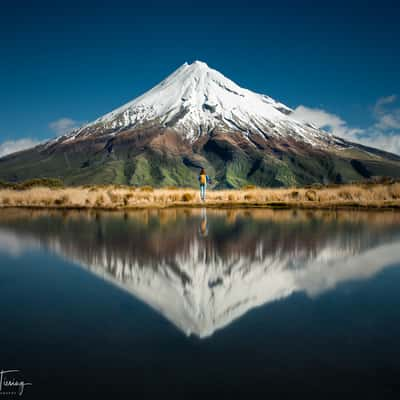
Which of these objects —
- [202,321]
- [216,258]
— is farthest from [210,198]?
[202,321]

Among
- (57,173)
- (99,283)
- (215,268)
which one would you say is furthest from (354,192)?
(57,173)

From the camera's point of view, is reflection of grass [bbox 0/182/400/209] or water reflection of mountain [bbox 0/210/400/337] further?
reflection of grass [bbox 0/182/400/209]

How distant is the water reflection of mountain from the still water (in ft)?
0.11

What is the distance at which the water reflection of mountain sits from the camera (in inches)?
199

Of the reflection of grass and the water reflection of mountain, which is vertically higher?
the reflection of grass

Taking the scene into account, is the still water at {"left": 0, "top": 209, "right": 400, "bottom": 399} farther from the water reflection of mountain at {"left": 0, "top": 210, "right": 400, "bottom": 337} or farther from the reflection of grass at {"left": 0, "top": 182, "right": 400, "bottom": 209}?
the reflection of grass at {"left": 0, "top": 182, "right": 400, "bottom": 209}

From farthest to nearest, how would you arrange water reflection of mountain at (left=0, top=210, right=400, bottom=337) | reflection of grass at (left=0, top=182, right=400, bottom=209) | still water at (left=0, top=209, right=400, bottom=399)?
reflection of grass at (left=0, top=182, right=400, bottom=209) → water reflection of mountain at (left=0, top=210, right=400, bottom=337) → still water at (left=0, top=209, right=400, bottom=399)

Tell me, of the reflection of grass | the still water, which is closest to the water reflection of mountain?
the still water

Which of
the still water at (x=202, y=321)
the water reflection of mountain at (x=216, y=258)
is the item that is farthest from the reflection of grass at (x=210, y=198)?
the still water at (x=202, y=321)

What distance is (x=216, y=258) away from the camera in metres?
7.64

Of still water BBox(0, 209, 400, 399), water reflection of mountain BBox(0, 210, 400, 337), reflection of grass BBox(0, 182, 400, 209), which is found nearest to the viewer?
still water BBox(0, 209, 400, 399)

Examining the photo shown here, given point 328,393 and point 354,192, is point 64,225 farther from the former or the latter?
point 354,192

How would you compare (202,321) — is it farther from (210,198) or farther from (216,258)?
(210,198)

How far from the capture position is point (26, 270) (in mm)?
6902
